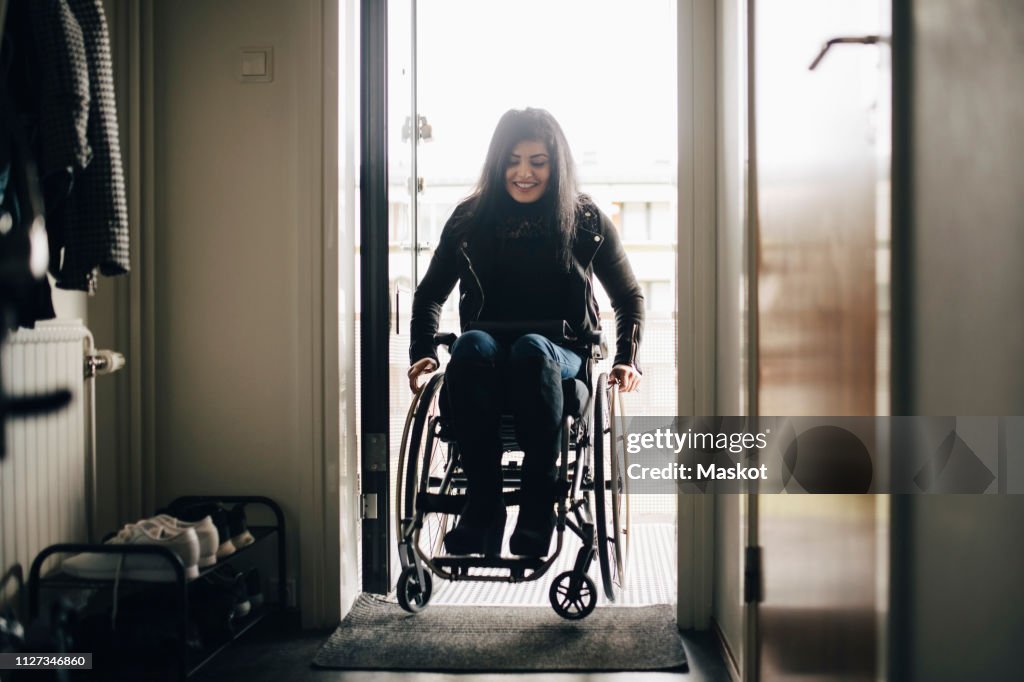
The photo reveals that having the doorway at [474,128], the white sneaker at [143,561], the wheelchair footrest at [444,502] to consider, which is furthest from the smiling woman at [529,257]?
the white sneaker at [143,561]

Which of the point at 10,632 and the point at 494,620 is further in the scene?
the point at 494,620

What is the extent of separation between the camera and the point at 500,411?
1909 mm

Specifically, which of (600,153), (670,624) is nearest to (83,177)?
(670,624)

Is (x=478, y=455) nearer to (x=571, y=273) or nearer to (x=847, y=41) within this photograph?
(x=571, y=273)

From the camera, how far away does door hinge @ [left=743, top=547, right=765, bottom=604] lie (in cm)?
174

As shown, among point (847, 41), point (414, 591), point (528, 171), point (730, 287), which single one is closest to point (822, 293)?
point (847, 41)

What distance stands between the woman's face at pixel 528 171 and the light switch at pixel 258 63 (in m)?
0.76

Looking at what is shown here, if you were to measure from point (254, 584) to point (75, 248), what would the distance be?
1088 millimetres

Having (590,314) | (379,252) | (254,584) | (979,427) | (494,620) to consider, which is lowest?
(494,620)

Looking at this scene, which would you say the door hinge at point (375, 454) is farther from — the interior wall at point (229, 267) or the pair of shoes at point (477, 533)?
the pair of shoes at point (477, 533)

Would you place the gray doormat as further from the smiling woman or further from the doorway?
the smiling woman

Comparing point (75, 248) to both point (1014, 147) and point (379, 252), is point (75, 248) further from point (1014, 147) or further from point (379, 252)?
point (1014, 147)

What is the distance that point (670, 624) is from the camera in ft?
7.31

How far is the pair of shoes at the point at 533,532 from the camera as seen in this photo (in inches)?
70.0
